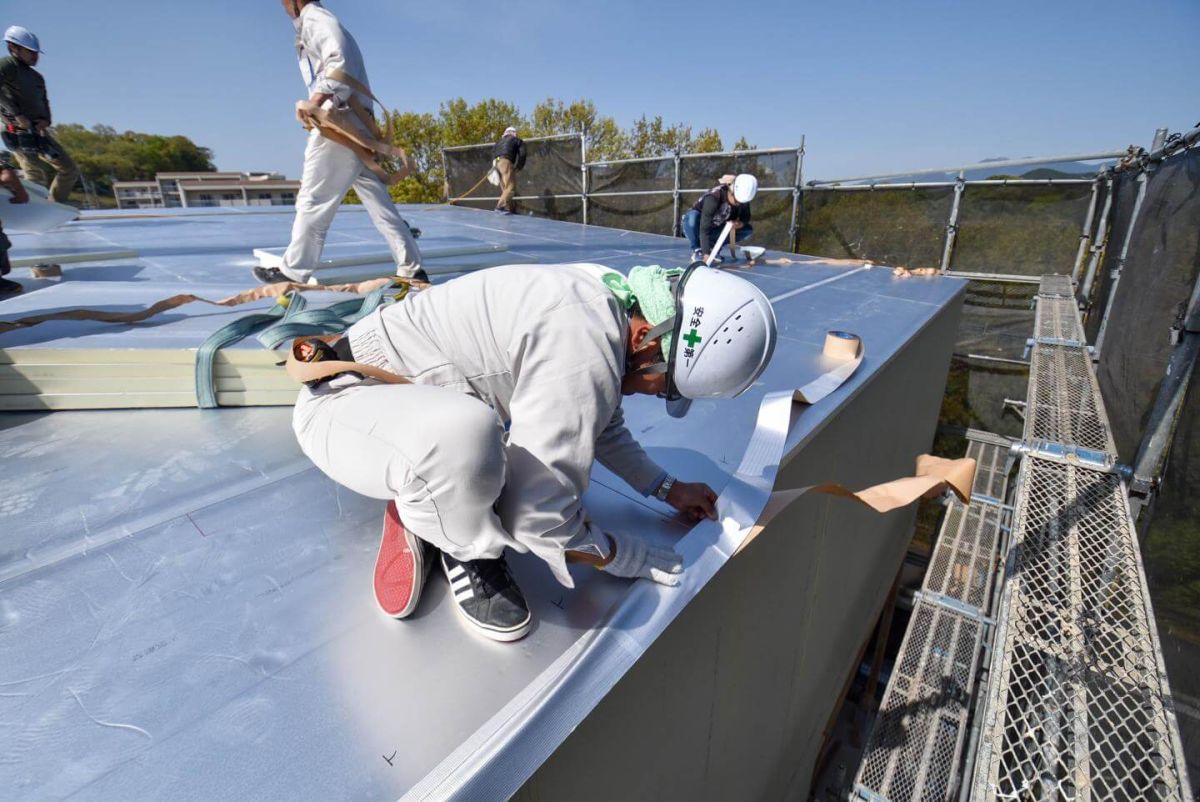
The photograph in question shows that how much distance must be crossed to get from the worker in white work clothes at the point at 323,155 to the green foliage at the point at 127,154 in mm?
68757

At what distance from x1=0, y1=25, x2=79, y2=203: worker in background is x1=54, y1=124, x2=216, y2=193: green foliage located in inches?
2526

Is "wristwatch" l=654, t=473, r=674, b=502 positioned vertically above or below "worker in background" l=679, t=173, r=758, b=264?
below

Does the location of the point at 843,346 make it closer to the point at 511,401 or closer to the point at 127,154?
the point at 511,401

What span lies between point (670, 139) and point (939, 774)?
3402 centimetres

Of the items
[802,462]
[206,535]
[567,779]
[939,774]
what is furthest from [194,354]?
[939,774]

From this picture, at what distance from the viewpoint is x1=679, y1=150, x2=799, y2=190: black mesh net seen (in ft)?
30.8

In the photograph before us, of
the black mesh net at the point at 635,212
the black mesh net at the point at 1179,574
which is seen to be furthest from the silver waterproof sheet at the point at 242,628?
the black mesh net at the point at 635,212

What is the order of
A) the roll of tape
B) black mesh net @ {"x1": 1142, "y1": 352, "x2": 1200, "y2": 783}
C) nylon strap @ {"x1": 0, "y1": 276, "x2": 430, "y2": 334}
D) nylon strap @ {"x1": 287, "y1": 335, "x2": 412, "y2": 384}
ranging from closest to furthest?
nylon strap @ {"x1": 287, "y1": 335, "x2": 412, "y2": 384}
nylon strap @ {"x1": 0, "y1": 276, "x2": 430, "y2": 334}
the roll of tape
black mesh net @ {"x1": 1142, "y1": 352, "x2": 1200, "y2": 783}

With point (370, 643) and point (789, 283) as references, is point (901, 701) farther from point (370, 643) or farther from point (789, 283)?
point (370, 643)

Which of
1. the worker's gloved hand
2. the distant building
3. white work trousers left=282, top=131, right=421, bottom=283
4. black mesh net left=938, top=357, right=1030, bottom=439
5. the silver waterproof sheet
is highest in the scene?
the distant building

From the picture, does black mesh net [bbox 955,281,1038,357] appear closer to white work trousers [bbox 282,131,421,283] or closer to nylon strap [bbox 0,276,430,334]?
white work trousers [bbox 282,131,421,283]

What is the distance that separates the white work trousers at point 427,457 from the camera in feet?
3.65

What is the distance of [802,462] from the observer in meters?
2.51

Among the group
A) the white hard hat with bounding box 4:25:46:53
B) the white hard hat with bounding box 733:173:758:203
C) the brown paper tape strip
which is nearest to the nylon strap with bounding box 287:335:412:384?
the brown paper tape strip
